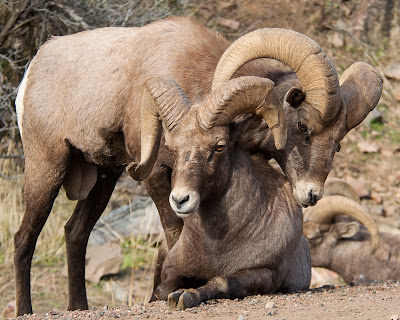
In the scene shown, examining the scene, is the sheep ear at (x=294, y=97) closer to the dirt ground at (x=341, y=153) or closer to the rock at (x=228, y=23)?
the dirt ground at (x=341, y=153)

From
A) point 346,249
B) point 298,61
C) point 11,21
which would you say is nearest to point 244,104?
point 298,61

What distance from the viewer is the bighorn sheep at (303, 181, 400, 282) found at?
968 centimetres

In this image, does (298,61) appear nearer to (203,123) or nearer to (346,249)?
(203,123)

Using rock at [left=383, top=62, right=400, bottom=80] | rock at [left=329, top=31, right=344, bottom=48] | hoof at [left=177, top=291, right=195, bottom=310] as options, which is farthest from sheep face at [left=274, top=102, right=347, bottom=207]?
rock at [left=329, top=31, right=344, bottom=48]

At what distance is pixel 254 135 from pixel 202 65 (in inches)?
28.8

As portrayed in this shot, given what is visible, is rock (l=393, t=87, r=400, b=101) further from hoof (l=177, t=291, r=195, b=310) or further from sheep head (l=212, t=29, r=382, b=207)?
hoof (l=177, t=291, r=195, b=310)

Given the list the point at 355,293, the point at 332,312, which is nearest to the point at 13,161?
the point at 355,293

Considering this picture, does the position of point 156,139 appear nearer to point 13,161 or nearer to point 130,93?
point 130,93

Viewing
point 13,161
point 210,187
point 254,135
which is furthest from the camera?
point 13,161

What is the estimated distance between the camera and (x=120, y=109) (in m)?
6.86

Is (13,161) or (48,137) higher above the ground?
(48,137)

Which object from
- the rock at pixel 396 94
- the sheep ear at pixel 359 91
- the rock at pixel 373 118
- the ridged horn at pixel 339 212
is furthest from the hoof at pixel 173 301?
the rock at pixel 396 94

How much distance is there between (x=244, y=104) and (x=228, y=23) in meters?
8.65

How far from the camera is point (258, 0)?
48.3ft
